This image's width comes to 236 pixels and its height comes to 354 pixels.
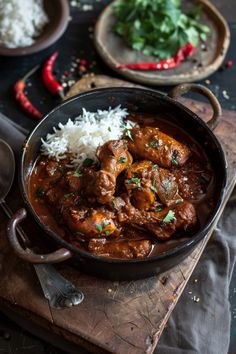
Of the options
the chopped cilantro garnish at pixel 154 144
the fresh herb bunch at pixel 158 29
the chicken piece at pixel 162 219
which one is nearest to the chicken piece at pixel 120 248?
the chicken piece at pixel 162 219

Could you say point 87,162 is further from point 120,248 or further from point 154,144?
point 120,248

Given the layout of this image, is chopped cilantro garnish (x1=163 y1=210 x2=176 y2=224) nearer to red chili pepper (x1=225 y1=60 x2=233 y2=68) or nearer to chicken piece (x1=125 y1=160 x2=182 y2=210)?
chicken piece (x1=125 y1=160 x2=182 y2=210)

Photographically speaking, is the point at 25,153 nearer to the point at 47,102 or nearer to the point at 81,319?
the point at 81,319

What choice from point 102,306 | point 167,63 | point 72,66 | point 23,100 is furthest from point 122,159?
point 72,66

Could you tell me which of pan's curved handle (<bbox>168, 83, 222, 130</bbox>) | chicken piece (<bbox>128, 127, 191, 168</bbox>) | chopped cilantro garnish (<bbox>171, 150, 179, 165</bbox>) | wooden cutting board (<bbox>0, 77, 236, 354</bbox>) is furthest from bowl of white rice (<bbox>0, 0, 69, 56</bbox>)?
wooden cutting board (<bbox>0, 77, 236, 354</bbox>)

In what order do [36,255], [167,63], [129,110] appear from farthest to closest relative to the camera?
[167,63] → [129,110] → [36,255]

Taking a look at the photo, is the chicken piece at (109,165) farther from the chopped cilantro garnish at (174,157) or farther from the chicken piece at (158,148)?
the chopped cilantro garnish at (174,157)
